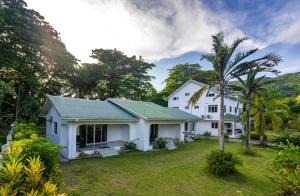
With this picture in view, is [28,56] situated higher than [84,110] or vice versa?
[28,56]

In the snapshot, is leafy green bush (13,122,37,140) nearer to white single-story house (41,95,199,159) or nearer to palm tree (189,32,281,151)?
white single-story house (41,95,199,159)

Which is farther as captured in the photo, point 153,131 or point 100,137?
point 153,131

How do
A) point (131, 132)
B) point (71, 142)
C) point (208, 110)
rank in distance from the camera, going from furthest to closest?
point (208, 110)
point (131, 132)
point (71, 142)

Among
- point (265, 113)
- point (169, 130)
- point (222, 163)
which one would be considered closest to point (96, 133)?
point (169, 130)

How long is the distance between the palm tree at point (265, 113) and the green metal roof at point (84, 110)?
1380cm

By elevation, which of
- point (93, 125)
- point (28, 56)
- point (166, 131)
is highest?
point (28, 56)

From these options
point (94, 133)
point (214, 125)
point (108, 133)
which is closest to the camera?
point (94, 133)

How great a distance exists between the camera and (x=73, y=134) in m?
14.0

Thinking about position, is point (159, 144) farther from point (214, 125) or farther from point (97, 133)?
point (214, 125)

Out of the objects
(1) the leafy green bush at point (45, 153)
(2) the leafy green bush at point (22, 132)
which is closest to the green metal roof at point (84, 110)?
(2) the leafy green bush at point (22, 132)

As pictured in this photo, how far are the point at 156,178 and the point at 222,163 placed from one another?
3855mm

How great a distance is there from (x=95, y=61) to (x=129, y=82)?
283 inches

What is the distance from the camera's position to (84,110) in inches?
634

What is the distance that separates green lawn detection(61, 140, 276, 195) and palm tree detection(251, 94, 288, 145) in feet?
26.9
